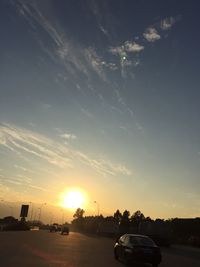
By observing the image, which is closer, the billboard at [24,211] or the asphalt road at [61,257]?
the asphalt road at [61,257]

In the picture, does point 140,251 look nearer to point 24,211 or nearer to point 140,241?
point 140,241

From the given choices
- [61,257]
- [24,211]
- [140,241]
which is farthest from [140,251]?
[24,211]

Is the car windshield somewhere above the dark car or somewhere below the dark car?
above

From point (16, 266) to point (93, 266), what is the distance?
353 centimetres

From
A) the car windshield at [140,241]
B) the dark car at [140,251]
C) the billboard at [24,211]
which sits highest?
the billboard at [24,211]

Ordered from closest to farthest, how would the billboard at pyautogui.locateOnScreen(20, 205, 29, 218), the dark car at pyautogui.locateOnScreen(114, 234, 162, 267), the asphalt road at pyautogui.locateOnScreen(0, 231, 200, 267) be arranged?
the asphalt road at pyautogui.locateOnScreen(0, 231, 200, 267) → the dark car at pyautogui.locateOnScreen(114, 234, 162, 267) → the billboard at pyautogui.locateOnScreen(20, 205, 29, 218)

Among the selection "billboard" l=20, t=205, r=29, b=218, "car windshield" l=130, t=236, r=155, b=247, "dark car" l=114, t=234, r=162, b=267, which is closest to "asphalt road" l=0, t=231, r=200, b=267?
"dark car" l=114, t=234, r=162, b=267

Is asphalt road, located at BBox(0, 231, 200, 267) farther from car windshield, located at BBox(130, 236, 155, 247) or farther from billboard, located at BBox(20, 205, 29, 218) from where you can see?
billboard, located at BBox(20, 205, 29, 218)

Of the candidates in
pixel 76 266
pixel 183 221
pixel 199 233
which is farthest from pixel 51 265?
pixel 183 221

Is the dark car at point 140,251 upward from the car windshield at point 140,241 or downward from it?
downward

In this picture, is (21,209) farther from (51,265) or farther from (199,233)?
(51,265)

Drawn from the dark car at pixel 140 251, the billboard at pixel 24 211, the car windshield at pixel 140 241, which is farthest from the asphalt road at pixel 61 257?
the billboard at pixel 24 211

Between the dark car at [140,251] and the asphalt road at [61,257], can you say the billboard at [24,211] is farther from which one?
the dark car at [140,251]

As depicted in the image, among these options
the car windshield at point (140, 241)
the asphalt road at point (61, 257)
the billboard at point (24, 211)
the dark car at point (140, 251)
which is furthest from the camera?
the billboard at point (24, 211)
